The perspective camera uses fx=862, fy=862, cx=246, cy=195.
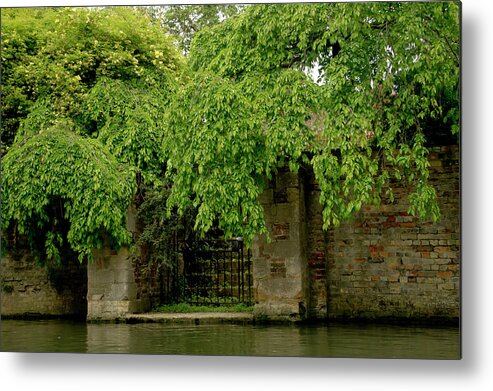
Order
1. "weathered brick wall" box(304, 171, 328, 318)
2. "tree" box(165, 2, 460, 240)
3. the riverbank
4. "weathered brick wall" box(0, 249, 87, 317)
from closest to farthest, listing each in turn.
A: "tree" box(165, 2, 460, 240)
the riverbank
"weathered brick wall" box(304, 171, 328, 318)
"weathered brick wall" box(0, 249, 87, 317)

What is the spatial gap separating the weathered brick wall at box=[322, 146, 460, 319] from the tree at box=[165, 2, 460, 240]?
196mm

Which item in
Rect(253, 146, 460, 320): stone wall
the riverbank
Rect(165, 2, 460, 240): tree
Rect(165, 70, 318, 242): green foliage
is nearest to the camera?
Rect(165, 2, 460, 240): tree

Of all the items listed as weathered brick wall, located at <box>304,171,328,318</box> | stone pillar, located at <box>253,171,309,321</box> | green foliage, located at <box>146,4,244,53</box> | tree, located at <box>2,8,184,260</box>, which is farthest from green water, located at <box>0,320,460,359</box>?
green foliage, located at <box>146,4,244,53</box>

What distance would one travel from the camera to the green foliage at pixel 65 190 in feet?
25.1

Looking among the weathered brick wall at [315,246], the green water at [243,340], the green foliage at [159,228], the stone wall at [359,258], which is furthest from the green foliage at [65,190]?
the weathered brick wall at [315,246]

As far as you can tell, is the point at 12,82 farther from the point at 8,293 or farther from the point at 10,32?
the point at 8,293

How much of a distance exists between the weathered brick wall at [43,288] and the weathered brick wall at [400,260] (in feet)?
8.12

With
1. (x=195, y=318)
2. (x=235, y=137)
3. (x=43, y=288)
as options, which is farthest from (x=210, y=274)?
(x=235, y=137)

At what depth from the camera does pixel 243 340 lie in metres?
6.83

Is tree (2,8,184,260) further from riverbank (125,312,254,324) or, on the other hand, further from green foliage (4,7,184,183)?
riverbank (125,312,254,324)

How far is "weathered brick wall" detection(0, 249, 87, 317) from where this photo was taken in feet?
27.4

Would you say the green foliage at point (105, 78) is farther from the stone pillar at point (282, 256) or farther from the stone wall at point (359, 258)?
the stone wall at point (359, 258)

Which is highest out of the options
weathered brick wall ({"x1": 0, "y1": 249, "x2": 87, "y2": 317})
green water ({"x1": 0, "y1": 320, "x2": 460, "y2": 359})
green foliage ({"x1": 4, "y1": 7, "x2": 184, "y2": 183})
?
green foliage ({"x1": 4, "y1": 7, "x2": 184, "y2": 183})

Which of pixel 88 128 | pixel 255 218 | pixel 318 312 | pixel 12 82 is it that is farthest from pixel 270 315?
pixel 12 82
